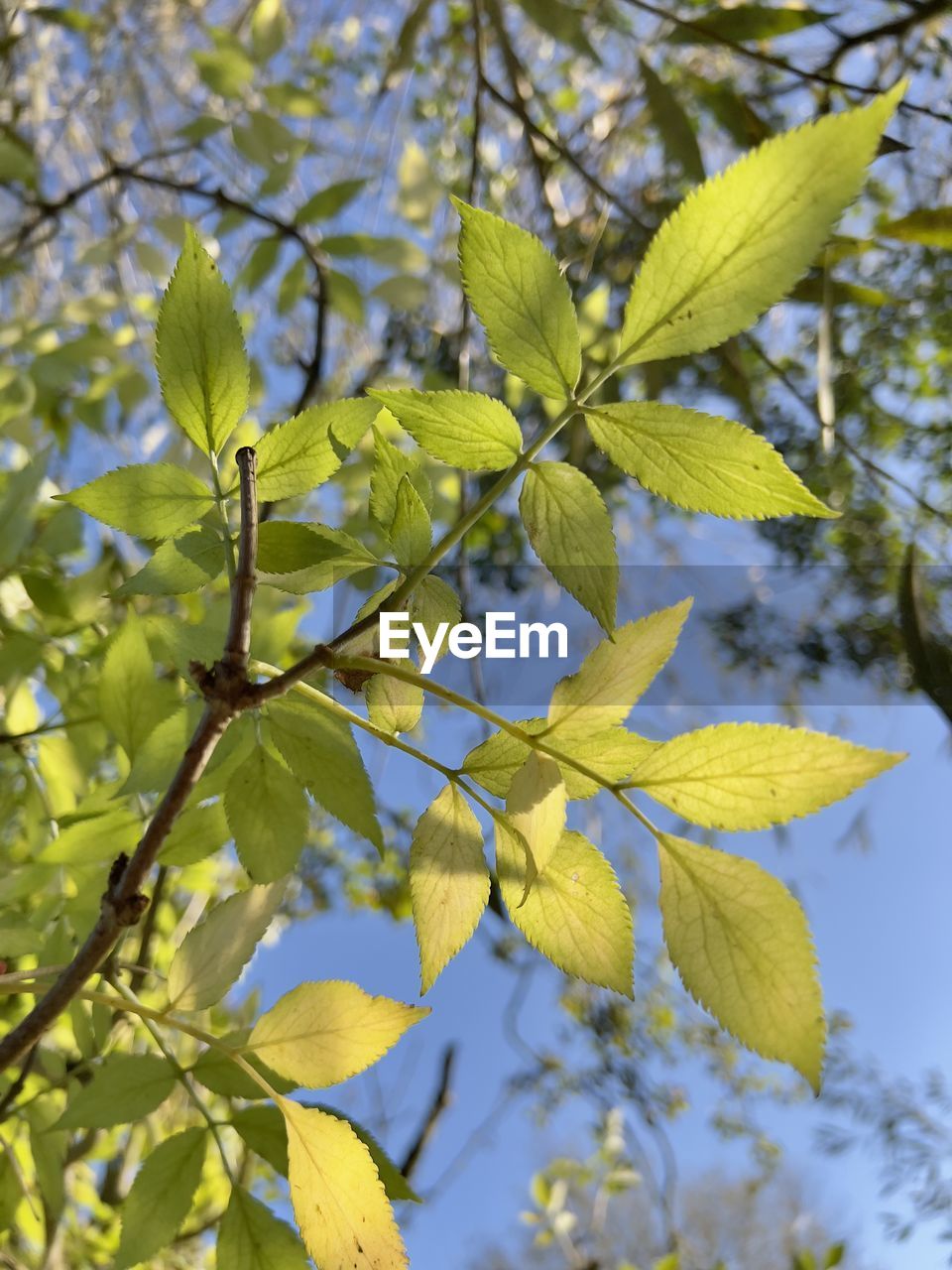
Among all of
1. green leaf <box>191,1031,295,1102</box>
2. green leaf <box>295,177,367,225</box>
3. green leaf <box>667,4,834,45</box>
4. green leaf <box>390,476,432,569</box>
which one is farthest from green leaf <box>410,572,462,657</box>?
green leaf <box>667,4,834,45</box>

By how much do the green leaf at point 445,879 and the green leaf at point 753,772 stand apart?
4 centimetres

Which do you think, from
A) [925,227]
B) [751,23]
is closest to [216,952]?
[925,227]

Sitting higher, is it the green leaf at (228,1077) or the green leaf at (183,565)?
the green leaf at (183,565)

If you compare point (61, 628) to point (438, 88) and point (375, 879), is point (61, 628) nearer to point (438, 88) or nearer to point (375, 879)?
point (375, 879)

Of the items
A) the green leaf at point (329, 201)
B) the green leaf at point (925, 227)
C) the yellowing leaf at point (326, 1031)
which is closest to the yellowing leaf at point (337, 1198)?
the yellowing leaf at point (326, 1031)

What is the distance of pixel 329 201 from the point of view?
2.29 feet

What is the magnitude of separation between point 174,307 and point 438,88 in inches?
70.2

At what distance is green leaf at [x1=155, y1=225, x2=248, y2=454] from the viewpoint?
0.72 feet

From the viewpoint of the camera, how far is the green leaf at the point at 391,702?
0.25 metres

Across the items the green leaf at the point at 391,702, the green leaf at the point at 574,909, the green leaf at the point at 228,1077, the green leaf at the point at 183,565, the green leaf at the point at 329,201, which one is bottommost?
the green leaf at the point at 228,1077

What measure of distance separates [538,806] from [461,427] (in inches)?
3.0

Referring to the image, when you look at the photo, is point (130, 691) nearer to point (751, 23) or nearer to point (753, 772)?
point (753, 772)

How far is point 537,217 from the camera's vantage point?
127 cm

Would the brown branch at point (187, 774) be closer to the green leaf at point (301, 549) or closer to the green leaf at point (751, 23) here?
the green leaf at point (301, 549)
